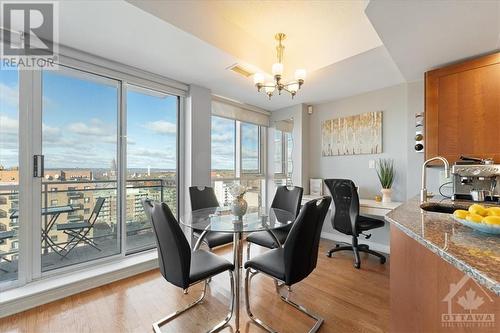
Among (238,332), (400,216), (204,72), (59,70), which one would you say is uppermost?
(204,72)

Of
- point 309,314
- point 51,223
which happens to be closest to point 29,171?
point 51,223

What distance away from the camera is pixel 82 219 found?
8.21ft

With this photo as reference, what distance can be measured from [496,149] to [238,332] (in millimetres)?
2606

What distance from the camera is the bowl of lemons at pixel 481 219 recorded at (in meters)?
0.88

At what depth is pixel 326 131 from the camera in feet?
12.9

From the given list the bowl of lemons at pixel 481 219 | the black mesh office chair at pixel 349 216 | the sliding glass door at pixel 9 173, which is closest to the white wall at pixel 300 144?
the black mesh office chair at pixel 349 216

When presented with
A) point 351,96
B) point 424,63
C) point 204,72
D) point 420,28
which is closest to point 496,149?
point 424,63

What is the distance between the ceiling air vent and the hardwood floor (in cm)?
237

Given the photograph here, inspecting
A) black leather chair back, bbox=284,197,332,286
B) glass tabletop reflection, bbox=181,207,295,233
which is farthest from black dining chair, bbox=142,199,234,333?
black leather chair back, bbox=284,197,332,286

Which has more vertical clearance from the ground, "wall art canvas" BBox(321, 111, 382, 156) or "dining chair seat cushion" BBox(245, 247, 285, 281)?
"wall art canvas" BBox(321, 111, 382, 156)

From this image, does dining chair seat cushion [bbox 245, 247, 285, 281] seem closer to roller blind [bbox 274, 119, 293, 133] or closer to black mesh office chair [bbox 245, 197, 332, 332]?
black mesh office chair [bbox 245, 197, 332, 332]

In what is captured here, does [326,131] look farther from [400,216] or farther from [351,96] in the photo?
[400,216]

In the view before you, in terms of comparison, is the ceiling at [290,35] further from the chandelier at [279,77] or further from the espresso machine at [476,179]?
the espresso machine at [476,179]

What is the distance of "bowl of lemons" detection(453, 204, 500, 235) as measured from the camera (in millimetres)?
880
